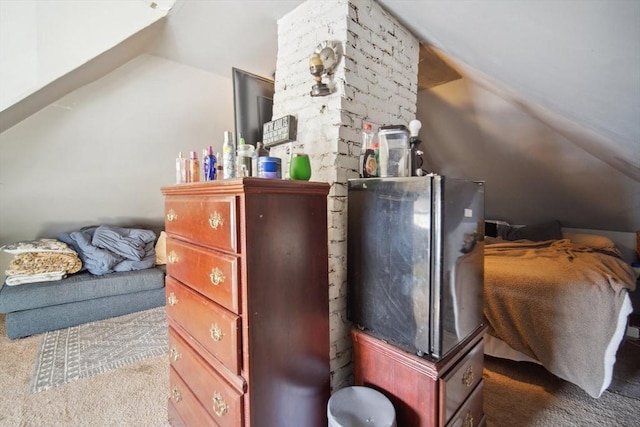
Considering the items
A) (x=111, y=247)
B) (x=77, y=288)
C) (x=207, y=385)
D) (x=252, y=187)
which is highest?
(x=252, y=187)

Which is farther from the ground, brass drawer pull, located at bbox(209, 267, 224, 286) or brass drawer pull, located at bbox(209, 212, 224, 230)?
brass drawer pull, located at bbox(209, 212, 224, 230)

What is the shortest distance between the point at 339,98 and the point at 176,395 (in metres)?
1.76

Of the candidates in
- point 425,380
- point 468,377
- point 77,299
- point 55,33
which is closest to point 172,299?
point 425,380

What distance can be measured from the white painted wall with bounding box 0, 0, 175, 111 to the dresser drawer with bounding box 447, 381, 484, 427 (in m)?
2.70

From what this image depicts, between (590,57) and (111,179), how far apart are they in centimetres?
390

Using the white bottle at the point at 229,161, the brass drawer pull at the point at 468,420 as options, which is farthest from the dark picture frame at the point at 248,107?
the brass drawer pull at the point at 468,420

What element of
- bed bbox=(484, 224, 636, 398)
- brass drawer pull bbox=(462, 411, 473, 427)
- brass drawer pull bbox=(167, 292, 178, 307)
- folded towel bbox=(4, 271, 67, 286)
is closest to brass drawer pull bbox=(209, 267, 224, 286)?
brass drawer pull bbox=(167, 292, 178, 307)

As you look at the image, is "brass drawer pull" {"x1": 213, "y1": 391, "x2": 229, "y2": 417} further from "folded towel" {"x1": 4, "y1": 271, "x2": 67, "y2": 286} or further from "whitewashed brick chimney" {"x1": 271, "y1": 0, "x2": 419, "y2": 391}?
"folded towel" {"x1": 4, "y1": 271, "x2": 67, "y2": 286}

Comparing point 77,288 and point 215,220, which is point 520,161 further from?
point 77,288

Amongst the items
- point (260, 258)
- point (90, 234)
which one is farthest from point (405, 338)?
point (90, 234)

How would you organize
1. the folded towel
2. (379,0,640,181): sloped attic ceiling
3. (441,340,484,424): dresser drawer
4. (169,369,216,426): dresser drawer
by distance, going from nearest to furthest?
(379,0,640,181): sloped attic ceiling < (441,340,484,424): dresser drawer < (169,369,216,426): dresser drawer < the folded towel

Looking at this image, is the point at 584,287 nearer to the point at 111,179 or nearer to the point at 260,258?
the point at 260,258

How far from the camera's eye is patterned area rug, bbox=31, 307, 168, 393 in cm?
196

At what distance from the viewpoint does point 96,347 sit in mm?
2314
